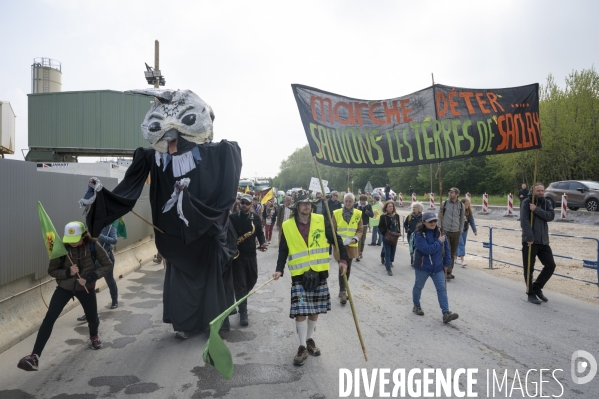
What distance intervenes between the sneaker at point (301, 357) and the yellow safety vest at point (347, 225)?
137 inches

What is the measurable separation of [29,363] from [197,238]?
6.99ft

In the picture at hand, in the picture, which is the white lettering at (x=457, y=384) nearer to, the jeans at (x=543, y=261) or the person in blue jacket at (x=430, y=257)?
the person in blue jacket at (x=430, y=257)

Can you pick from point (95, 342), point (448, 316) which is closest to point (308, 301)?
point (448, 316)

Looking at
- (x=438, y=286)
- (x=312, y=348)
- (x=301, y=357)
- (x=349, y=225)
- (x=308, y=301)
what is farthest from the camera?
(x=349, y=225)

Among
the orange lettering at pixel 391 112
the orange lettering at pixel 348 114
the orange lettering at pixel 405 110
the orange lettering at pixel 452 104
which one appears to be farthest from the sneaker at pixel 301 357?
the orange lettering at pixel 452 104

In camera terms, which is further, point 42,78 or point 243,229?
point 42,78

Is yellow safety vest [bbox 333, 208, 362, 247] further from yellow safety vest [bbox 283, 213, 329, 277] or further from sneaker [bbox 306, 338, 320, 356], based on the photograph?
sneaker [bbox 306, 338, 320, 356]

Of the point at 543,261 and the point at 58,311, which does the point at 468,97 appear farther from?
the point at 58,311

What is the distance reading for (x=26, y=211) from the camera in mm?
5867

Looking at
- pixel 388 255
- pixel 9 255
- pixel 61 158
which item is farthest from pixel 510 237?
pixel 61 158

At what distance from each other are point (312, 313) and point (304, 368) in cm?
58

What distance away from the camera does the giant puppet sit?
5.23m

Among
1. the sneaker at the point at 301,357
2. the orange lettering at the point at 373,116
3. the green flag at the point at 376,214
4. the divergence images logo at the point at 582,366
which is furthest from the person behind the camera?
the green flag at the point at 376,214

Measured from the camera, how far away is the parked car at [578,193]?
64.5ft
